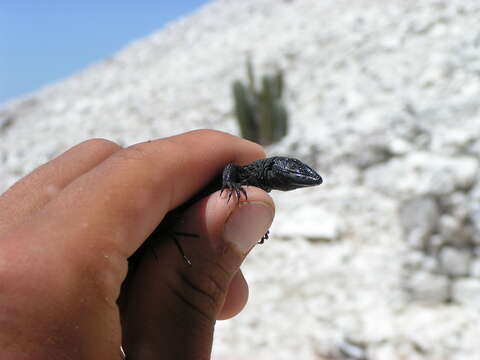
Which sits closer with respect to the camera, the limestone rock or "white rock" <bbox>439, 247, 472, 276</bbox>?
the limestone rock

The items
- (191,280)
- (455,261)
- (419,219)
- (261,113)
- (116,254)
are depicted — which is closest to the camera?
(116,254)

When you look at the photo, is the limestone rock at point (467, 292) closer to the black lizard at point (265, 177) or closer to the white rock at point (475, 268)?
the white rock at point (475, 268)

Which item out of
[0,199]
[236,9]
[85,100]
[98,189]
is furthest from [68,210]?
[236,9]

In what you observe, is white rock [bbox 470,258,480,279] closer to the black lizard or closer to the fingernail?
the black lizard

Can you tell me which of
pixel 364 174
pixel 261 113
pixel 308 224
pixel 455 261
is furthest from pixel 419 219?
pixel 261 113

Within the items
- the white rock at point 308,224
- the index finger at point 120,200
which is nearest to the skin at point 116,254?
the index finger at point 120,200

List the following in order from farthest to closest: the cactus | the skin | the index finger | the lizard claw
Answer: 1. the cactus
2. the lizard claw
3. the index finger
4. the skin

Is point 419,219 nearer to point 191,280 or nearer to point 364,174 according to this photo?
point 364,174

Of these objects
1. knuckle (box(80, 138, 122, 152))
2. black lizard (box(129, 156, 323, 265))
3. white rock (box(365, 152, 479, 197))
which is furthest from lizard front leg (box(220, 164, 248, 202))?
white rock (box(365, 152, 479, 197))
